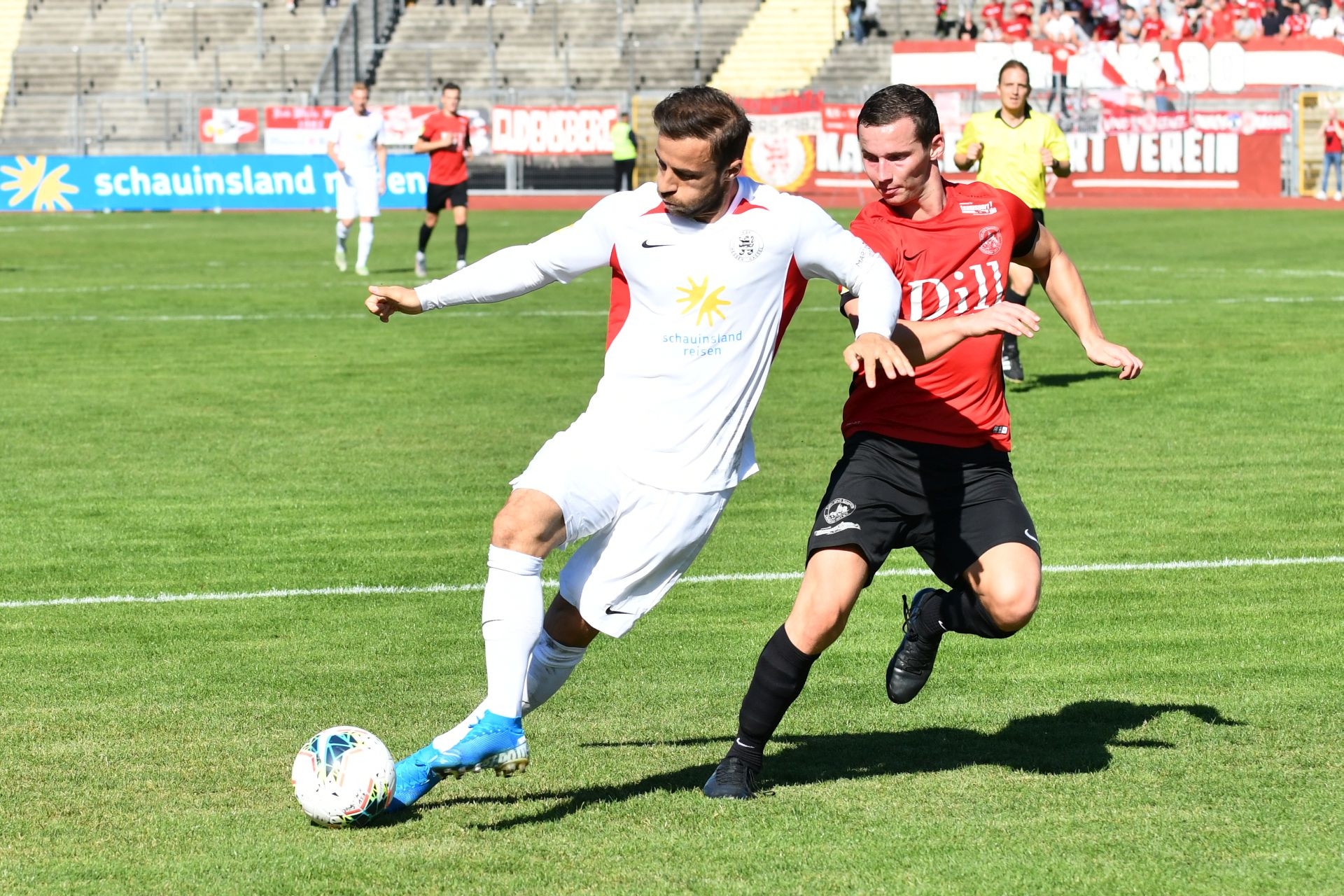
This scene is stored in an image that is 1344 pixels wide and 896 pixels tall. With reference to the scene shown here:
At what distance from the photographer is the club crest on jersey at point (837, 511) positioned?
17.9ft

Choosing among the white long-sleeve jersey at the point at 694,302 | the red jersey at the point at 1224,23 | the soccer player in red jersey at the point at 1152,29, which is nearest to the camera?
the white long-sleeve jersey at the point at 694,302

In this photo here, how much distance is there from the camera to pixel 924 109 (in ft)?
18.2

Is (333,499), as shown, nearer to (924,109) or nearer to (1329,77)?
(924,109)

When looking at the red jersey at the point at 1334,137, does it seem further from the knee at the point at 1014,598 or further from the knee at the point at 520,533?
the knee at the point at 520,533

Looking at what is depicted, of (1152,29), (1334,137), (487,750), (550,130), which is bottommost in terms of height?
(1334,137)

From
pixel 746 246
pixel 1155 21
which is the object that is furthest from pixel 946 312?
pixel 1155 21

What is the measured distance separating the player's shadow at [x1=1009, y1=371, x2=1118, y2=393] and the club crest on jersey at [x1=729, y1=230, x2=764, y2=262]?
920cm

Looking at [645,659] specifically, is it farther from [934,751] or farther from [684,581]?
[934,751]

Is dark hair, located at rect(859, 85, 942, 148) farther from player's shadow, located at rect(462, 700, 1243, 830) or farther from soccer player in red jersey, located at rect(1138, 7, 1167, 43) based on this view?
soccer player in red jersey, located at rect(1138, 7, 1167, 43)

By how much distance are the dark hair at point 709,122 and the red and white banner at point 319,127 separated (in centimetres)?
3758

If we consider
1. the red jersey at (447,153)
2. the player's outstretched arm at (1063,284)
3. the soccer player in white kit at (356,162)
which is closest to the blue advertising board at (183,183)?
the soccer player in white kit at (356,162)

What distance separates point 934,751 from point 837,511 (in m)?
0.92

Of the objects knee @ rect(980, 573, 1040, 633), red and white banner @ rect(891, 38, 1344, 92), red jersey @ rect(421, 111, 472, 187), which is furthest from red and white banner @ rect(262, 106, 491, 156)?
knee @ rect(980, 573, 1040, 633)

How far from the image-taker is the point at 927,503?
5570 millimetres
